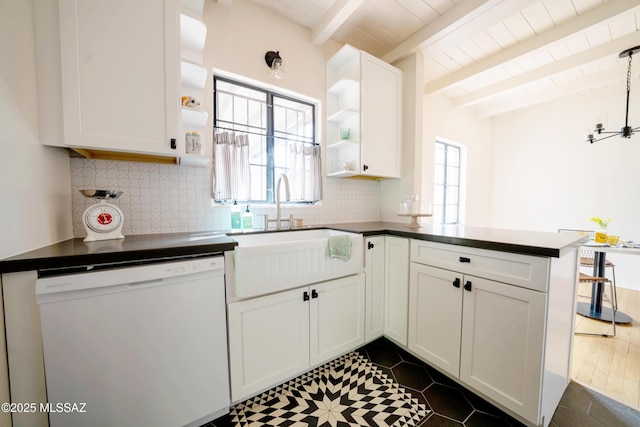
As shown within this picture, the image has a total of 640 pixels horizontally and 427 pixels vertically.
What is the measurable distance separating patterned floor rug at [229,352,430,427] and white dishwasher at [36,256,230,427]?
238 millimetres

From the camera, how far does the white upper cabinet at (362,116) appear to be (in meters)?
2.13

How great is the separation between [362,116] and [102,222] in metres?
2.06

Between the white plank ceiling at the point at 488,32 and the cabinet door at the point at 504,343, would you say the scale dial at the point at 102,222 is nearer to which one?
the white plank ceiling at the point at 488,32

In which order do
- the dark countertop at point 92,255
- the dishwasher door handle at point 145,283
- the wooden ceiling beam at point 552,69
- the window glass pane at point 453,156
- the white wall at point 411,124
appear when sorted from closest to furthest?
the dark countertop at point 92,255, the dishwasher door handle at point 145,283, the wooden ceiling beam at point 552,69, the white wall at point 411,124, the window glass pane at point 453,156

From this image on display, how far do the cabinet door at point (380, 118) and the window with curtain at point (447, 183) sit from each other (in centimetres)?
169

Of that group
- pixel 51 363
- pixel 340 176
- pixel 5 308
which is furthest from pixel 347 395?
pixel 340 176

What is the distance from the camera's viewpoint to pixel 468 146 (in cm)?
405

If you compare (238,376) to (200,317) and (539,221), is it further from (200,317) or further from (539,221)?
(539,221)

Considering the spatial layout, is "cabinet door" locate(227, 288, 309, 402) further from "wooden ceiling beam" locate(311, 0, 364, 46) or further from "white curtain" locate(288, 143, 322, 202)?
"wooden ceiling beam" locate(311, 0, 364, 46)

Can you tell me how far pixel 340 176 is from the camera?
7.84 feet

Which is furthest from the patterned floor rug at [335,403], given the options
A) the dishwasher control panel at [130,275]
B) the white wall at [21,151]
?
the white wall at [21,151]

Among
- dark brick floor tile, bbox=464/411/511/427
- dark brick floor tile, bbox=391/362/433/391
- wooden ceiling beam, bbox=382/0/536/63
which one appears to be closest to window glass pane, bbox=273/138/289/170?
wooden ceiling beam, bbox=382/0/536/63

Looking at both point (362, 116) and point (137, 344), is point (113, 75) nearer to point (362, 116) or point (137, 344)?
point (137, 344)

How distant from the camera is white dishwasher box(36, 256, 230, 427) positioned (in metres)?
0.89
